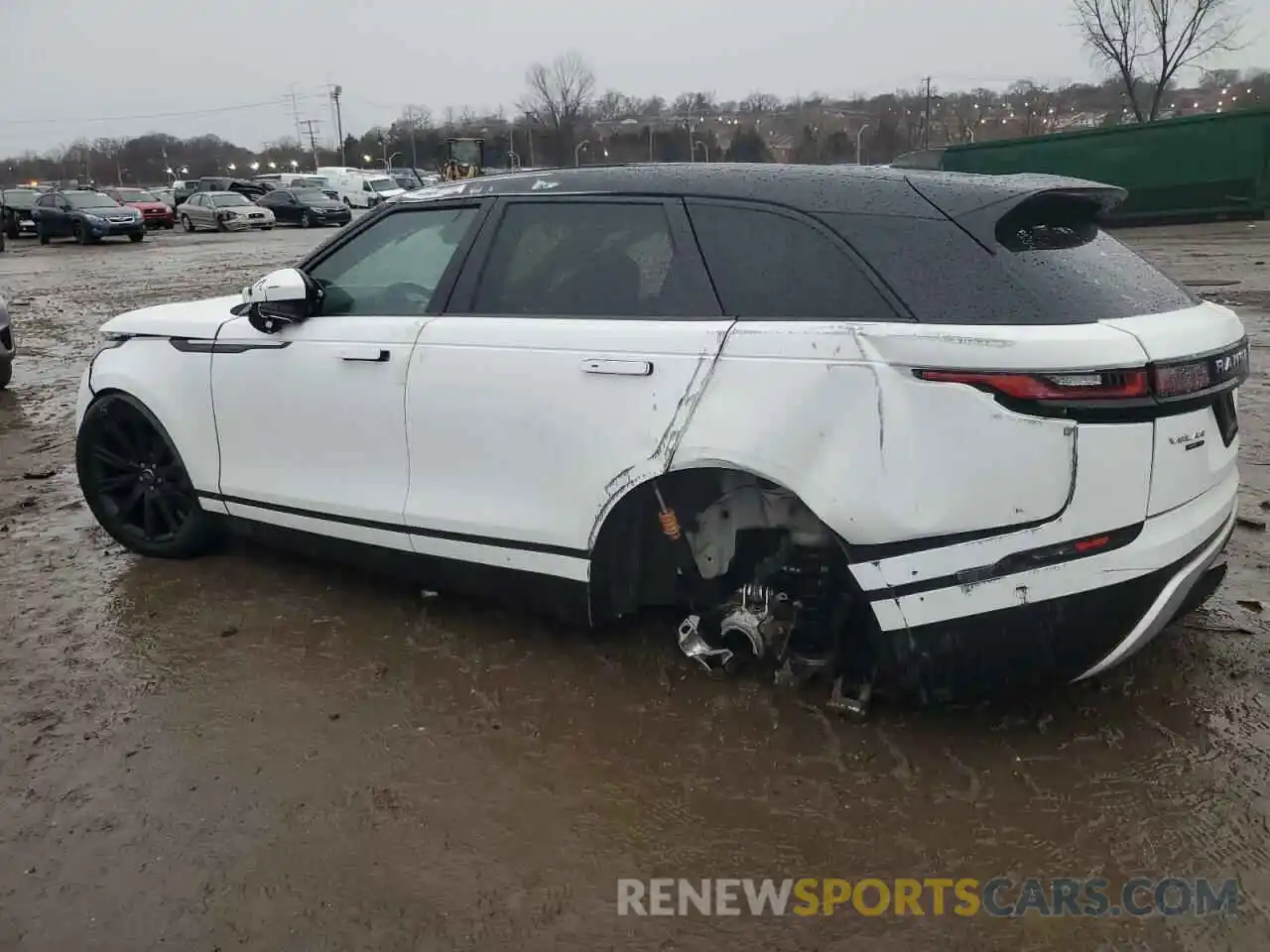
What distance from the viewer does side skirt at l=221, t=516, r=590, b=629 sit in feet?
10.9

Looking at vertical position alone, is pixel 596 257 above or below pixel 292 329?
above

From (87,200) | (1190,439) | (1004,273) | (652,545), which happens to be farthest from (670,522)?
(87,200)

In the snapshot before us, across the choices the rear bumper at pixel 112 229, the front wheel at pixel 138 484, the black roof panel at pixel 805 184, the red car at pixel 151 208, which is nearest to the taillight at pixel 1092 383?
the black roof panel at pixel 805 184

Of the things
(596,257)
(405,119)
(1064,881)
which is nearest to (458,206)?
(596,257)

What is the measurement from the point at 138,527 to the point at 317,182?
44787mm

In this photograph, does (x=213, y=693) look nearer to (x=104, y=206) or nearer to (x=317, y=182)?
(x=104, y=206)

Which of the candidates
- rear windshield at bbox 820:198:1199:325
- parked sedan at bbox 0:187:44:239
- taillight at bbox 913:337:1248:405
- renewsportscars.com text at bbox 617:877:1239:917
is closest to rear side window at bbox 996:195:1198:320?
rear windshield at bbox 820:198:1199:325

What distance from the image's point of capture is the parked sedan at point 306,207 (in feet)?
119

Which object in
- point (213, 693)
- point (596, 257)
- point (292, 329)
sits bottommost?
point (213, 693)

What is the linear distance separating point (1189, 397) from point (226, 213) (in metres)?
37.3

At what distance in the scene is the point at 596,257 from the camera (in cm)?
327

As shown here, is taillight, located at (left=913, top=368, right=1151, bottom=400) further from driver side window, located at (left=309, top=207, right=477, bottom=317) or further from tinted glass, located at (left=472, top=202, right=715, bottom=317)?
driver side window, located at (left=309, top=207, right=477, bottom=317)

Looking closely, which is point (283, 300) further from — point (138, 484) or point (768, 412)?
point (768, 412)

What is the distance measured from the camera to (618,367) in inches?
119
